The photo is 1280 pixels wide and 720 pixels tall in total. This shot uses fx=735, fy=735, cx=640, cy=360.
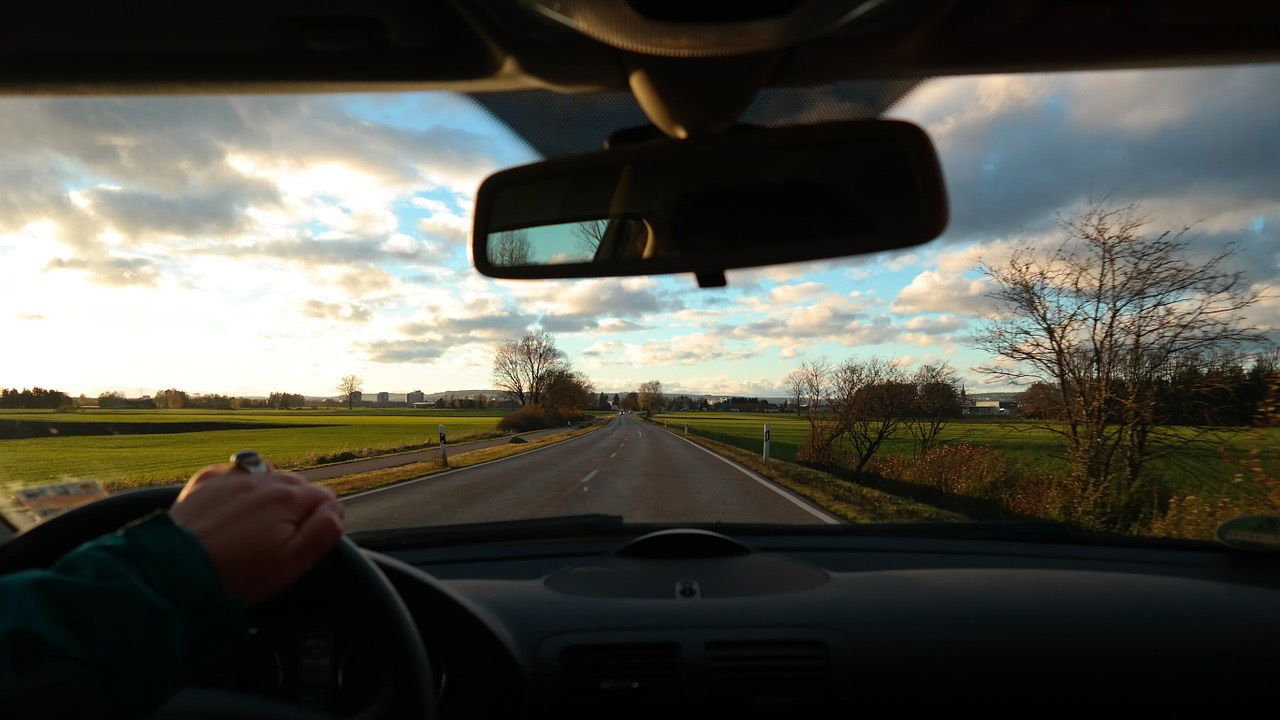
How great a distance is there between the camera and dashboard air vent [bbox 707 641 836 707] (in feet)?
8.12

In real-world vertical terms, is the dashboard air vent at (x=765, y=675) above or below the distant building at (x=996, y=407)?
below

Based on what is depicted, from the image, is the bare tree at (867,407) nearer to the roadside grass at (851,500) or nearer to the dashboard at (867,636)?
the roadside grass at (851,500)

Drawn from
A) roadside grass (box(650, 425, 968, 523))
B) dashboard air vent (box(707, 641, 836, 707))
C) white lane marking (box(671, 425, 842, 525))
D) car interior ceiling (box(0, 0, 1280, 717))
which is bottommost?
white lane marking (box(671, 425, 842, 525))

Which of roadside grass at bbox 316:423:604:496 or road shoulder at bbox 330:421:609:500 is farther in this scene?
roadside grass at bbox 316:423:604:496

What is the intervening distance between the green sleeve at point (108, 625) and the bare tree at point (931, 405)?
50.9ft

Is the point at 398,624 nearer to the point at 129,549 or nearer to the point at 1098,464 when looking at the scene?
the point at 129,549

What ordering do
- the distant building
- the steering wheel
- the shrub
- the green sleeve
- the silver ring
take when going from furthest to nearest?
the shrub
the distant building
the steering wheel
the silver ring
the green sleeve

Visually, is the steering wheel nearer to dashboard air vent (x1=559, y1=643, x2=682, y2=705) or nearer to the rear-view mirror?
dashboard air vent (x1=559, y1=643, x2=682, y2=705)

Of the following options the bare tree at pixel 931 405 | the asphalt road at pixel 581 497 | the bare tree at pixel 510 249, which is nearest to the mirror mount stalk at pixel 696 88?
the bare tree at pixel 510 249

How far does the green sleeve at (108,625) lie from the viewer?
822 millimetres

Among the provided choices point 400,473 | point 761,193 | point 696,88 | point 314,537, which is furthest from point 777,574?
point 400,473

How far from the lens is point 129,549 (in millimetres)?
865

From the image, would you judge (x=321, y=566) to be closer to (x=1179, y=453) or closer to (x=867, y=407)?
(x=1179, y=453)

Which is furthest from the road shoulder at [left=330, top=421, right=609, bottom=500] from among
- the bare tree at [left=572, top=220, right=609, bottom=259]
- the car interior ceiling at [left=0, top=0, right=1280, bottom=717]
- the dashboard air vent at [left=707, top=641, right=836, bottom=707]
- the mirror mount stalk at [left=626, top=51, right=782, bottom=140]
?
the mirror mount stalk at [left=626, top=51, right=782, bottom=140]
